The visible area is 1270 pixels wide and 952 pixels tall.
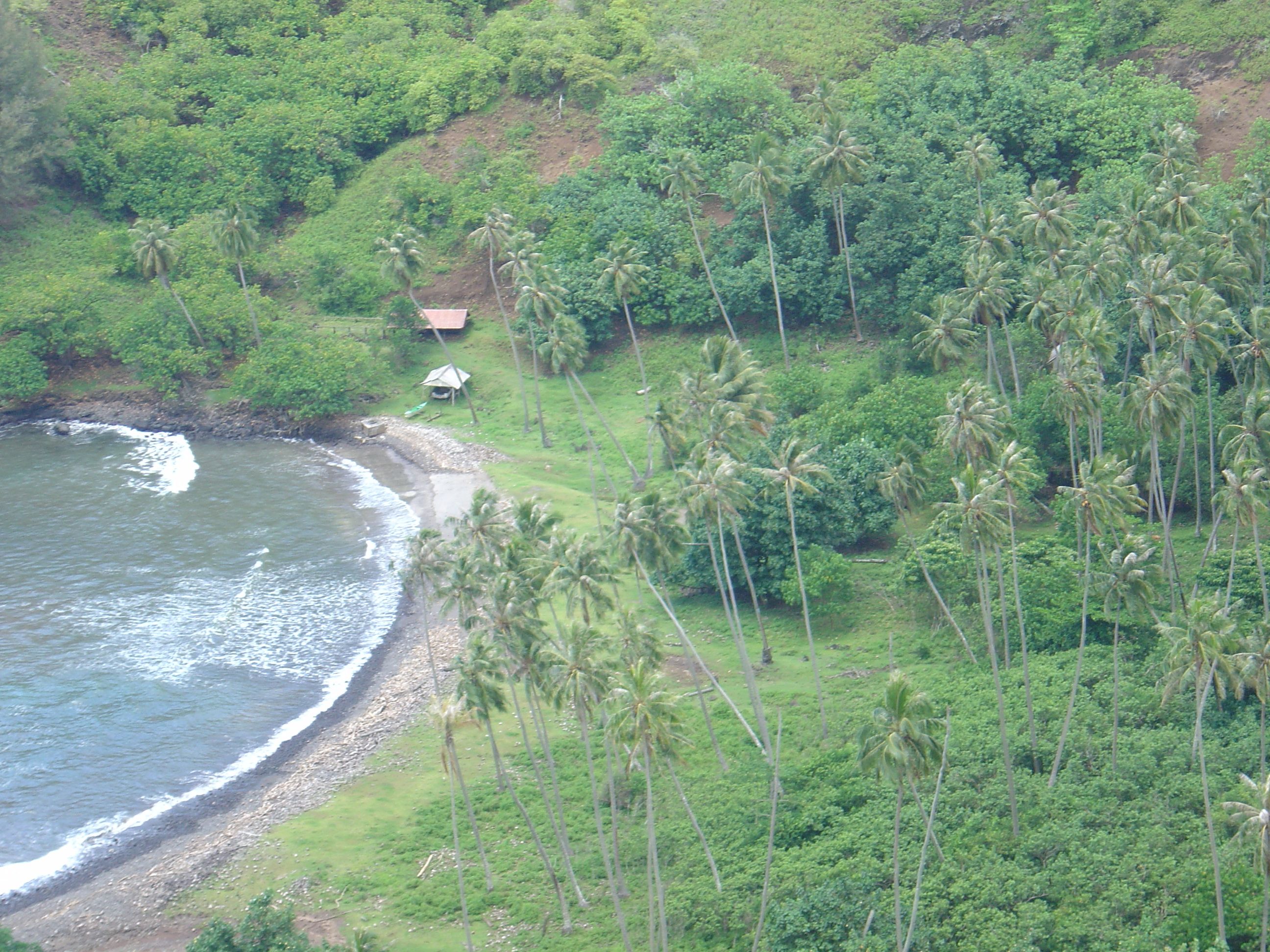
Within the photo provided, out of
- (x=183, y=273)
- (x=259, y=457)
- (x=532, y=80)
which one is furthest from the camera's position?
(x=532, y=80)

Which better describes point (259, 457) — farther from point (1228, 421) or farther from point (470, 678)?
point (1228, 421)

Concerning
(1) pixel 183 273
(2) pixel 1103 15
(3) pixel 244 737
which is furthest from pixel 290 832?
Answer: (2) pixel 1103 15

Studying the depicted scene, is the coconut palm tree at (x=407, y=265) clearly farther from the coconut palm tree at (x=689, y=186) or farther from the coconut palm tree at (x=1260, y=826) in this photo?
the coconut palm tree at (x=1260, y=826)

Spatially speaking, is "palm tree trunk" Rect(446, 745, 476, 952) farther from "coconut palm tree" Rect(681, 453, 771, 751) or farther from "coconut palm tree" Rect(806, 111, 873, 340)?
"coconut palm tree" Rect(806, 111, 873, 340)

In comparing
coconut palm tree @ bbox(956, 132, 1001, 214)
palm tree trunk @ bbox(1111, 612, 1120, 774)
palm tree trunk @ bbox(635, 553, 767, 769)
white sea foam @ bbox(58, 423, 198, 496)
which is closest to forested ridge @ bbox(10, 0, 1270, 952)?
palm tree trunk @ bbox(1111, 612, 1120, 774)

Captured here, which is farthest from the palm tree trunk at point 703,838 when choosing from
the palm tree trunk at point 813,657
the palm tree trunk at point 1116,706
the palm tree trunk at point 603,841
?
the palm tree trunk at point 1116,706

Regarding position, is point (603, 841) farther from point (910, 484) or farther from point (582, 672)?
point (910, 484)

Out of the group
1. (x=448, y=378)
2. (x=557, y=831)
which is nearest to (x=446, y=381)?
(x=448, y=378)
